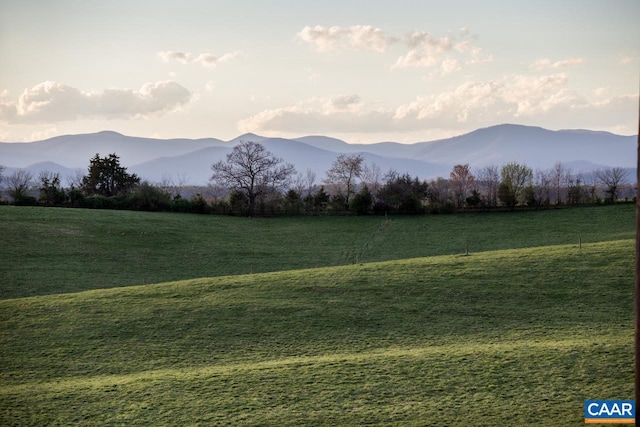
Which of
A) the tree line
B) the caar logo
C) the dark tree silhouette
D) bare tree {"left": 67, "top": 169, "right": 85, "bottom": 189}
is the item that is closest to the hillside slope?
the caar logo

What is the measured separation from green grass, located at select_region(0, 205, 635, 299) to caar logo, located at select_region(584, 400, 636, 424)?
3212 cm

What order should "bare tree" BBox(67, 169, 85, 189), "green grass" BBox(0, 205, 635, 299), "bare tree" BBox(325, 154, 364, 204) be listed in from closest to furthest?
"green grass" BBox(0, 205, 635, 299) → "bare tree" BBox(67, 169, 85, 189) → "bare tree" BBox(325, 154, 364, 204)

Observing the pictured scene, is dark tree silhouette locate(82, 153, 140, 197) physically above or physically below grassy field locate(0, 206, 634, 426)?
above

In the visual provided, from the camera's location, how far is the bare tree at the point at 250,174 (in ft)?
240

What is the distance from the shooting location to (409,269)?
3062 cm

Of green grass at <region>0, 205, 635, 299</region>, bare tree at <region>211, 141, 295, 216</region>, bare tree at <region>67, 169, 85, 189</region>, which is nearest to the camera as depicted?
green grass at <region>0, 205, 635, 299</region>

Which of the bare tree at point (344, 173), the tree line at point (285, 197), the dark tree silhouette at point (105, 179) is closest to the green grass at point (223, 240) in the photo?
the tree line at point (285, 197)

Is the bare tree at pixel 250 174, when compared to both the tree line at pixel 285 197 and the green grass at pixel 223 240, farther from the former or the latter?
the green grass at pixel 223 240

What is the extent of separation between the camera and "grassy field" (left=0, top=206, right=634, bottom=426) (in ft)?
42.7

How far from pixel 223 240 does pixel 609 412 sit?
4691cm

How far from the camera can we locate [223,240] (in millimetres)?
54625

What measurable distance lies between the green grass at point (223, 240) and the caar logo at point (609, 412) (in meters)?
32.1

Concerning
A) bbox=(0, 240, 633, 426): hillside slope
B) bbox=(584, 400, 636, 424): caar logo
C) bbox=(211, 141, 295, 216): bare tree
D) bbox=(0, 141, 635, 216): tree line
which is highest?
bbox=(211, 141, 295, 216): bare tree

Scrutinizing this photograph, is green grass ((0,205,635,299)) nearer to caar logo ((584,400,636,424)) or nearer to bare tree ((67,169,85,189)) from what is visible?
bare tree ((67,169,85,189))
